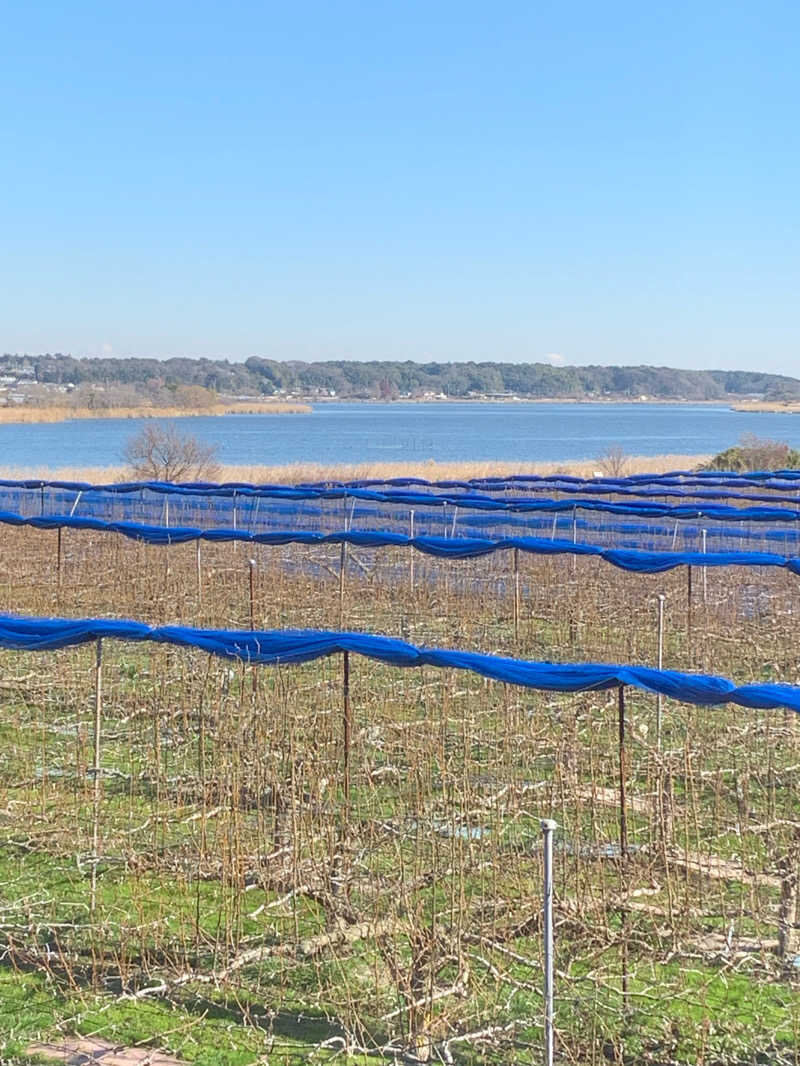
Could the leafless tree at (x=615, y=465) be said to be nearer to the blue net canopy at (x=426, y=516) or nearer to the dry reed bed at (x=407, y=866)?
the blue net canopy at (x=426, y=516)

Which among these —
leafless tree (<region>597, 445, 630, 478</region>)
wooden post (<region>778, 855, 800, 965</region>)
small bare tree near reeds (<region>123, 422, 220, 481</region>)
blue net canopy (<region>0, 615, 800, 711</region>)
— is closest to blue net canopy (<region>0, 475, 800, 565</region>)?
→ blue net canopy (<region>0, 615, 800, 711</region>)

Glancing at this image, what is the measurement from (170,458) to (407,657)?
37.8 metres

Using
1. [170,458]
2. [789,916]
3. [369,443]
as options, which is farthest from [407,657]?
[369,443]

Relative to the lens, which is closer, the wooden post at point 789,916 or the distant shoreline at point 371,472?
the wooden post at point 789,916

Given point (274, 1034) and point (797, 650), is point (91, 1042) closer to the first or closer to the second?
point (274, 1034)

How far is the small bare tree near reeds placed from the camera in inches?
1722

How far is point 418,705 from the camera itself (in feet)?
39.7

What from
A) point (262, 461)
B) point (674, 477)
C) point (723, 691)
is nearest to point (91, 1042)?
point (723, 691)

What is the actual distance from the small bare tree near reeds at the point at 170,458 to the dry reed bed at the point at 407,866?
101ft

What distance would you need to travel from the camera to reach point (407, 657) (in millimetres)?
7945

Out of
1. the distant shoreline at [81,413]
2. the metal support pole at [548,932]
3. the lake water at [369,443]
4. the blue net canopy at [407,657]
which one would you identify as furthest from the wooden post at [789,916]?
the distant shoreline at [81,413]

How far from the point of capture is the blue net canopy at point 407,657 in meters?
6.91

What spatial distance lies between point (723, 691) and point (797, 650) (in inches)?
339

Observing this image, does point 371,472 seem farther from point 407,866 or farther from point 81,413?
point 81,413
